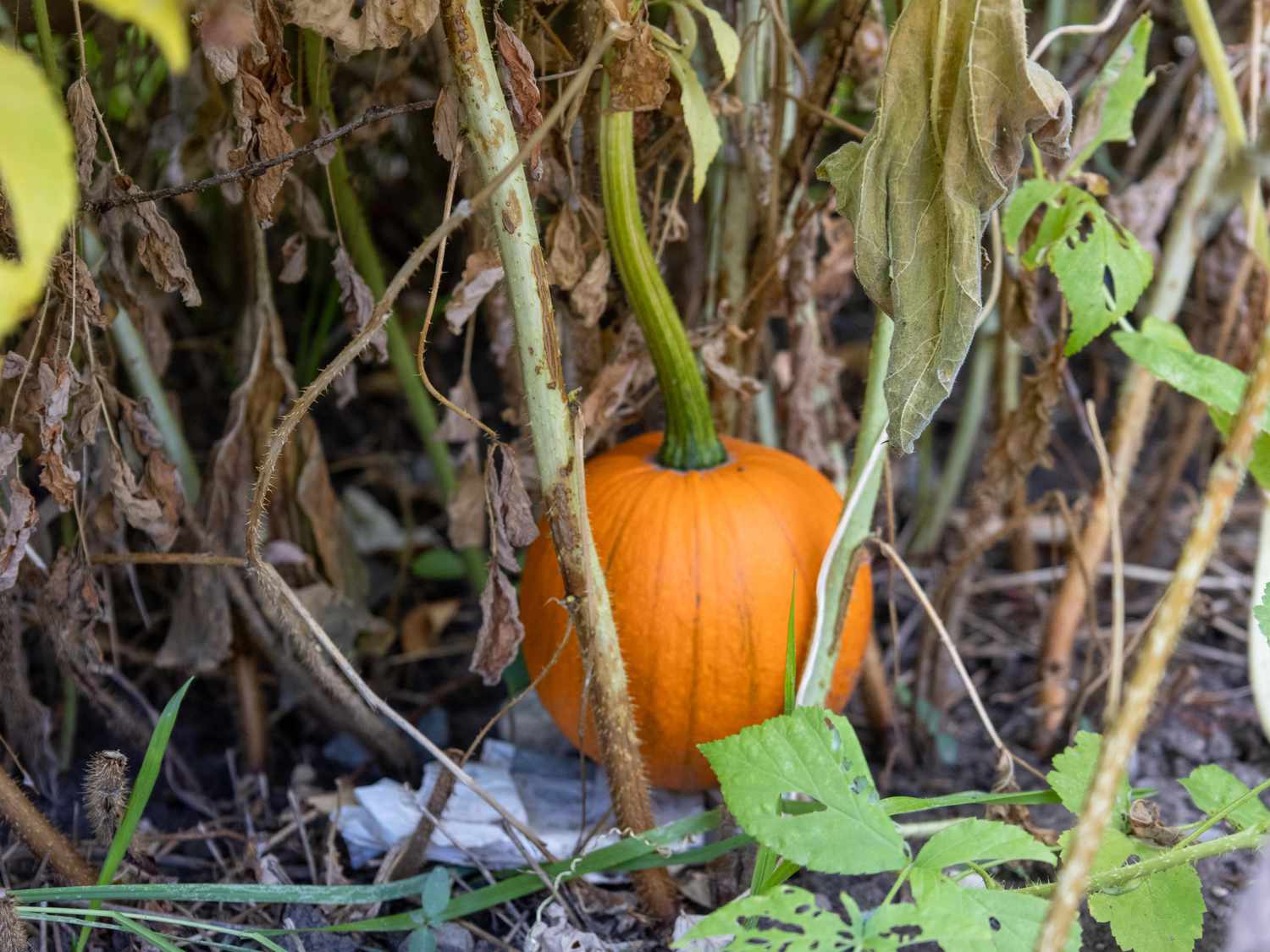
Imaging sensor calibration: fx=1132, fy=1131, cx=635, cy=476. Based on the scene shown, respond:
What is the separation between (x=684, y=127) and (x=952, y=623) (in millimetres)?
824

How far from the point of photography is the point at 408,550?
1705 mm

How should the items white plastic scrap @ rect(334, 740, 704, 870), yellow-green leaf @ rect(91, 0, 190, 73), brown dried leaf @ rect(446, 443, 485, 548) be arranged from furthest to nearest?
brown dried leaf @ rect(446, 443, 485, 548) < white plastic scrap @ rect(334, 740, 704, 870) < yellow-green leaf @ rect(91, 0, 190, 73)

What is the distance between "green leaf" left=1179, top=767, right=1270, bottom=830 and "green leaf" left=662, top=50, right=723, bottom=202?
23.7 inches

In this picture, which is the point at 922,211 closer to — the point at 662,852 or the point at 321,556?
the point at 662,852

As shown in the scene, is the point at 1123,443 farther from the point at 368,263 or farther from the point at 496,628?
the point at 368,263

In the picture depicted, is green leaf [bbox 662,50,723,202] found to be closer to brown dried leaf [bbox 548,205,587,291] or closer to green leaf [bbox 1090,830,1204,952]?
brown dried leaf [bbox 548,205,587,291]

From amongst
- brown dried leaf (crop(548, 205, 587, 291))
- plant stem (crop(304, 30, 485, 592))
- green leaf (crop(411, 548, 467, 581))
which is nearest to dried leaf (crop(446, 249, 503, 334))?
brown dried leaf (crop(548, 205, 587, 291))

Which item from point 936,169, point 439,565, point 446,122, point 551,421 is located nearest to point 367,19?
point 446,122

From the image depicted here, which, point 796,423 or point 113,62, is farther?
point 796,423

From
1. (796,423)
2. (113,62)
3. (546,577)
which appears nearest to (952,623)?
(796,423)

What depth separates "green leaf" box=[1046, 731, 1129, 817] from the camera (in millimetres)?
942

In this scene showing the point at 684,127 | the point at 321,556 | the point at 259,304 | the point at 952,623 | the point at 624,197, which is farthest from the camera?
the point at 952,623

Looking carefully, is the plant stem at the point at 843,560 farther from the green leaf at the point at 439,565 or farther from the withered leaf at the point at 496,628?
the green leaf at the point at 439,565

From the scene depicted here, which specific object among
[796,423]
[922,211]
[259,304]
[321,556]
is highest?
[922,211]
